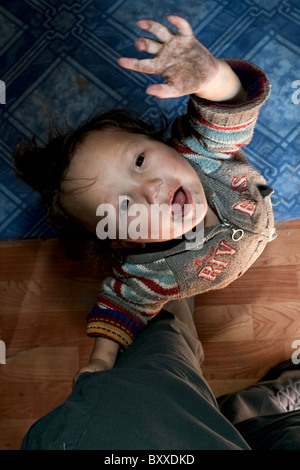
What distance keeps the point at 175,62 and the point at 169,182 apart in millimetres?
168

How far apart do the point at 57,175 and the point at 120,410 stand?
1.40 feet

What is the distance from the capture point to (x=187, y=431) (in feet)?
1.52

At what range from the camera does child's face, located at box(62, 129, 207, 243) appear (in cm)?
67

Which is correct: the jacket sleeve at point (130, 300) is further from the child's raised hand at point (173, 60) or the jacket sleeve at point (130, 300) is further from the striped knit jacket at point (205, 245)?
the child's raised hand at point (173, 60)

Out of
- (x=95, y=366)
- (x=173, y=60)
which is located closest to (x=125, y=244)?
(x=95, y=366)

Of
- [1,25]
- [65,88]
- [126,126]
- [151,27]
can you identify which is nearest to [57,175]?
[126,126]

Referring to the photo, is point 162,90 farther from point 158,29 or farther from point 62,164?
point 62,164

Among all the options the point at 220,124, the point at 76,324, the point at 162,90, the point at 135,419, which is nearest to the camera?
the point at 135,419

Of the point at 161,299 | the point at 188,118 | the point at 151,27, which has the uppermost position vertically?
the point at 151,27

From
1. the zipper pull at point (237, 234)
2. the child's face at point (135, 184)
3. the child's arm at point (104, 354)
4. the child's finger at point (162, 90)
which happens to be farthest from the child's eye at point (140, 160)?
the child's arm at point (104, 354)

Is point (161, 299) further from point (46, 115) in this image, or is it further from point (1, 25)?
point (1, 25)

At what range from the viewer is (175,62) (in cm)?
63

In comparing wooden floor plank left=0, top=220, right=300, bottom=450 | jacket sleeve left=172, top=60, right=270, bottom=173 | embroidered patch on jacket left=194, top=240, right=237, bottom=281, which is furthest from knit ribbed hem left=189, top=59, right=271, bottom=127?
wooden floor plank left=0, top=220, right=300, bottom=450

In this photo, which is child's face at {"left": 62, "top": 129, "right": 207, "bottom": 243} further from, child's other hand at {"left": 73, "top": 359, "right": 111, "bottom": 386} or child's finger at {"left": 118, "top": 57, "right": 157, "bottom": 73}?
child's other hand at {"left": 73, "top": 359, "right": 111, "bottom": 386}
